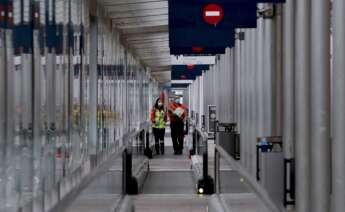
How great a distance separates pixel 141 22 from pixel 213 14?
17.8ft

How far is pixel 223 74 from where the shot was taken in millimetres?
13406

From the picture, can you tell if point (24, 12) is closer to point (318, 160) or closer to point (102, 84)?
point (318, 160)

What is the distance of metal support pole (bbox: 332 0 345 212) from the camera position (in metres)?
3.60

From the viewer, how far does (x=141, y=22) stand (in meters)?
10.6

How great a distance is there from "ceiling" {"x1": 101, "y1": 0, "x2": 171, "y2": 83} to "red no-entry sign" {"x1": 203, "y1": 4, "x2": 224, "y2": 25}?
2.99 metres

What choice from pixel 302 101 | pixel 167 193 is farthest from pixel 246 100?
pixel 302 101

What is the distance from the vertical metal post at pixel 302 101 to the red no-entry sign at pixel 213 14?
24.6 inches

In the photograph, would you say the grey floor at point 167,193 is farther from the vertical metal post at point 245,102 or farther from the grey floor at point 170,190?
the vertical metal post at point 245,102

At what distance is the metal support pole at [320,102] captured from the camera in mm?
4246

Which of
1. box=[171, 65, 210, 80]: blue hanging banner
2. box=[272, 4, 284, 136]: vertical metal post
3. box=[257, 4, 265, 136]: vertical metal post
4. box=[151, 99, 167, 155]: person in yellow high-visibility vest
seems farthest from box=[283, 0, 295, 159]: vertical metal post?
box=[171, 65, 210, 80]: blue hanging banner

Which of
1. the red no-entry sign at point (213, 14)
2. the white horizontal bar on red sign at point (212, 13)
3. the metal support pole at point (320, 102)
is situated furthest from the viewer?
the white horizontal bar on red sign at point (212, 13)

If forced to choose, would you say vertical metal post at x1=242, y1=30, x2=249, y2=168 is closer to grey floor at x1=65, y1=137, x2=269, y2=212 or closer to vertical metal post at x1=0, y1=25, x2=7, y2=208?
grey floor at x1=65, y1=137, x2=269, y2=212

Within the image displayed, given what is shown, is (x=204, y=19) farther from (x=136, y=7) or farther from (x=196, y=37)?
(x=136, y=7)

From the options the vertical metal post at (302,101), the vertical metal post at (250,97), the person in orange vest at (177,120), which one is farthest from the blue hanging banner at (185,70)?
the vertical metal post at (302,101)
